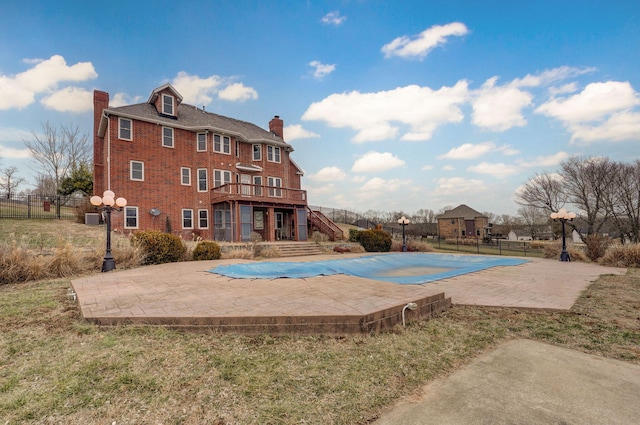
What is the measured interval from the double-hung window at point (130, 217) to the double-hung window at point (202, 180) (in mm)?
4064

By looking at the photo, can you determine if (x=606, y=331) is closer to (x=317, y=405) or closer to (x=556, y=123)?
(x=317, y=405)

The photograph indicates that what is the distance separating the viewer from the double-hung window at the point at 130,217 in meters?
16.7

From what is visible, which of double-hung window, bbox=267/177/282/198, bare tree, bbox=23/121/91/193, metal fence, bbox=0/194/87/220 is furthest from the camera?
bare tree, bbox=23/121/91/193

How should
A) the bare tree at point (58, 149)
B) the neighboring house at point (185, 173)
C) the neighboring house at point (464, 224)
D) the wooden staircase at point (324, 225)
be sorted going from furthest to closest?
the neighboring house at point (464, 224) < the bare tree at point (58, 149) < the wooden staircase at point (324, 225) < the neighboring house at point (185, 173)

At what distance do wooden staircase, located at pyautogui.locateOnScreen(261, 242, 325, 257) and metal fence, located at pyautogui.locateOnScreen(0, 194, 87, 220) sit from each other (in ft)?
44.2

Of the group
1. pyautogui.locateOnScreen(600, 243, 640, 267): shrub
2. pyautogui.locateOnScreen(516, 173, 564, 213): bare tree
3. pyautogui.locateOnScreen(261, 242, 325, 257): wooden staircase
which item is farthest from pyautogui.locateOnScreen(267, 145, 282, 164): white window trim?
pyautogui.locateOnScreen(516, 173, 564, 213): bare tree

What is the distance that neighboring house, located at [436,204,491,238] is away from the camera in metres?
53.4

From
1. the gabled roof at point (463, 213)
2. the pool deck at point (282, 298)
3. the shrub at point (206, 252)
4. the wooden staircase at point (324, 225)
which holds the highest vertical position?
the gabled roof at point (463, 213)

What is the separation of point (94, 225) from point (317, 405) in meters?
20.1

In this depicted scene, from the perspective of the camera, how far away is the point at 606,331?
3949 millimetres

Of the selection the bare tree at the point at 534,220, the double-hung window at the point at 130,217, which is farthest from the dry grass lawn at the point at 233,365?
the bare tree at the point at 534,220

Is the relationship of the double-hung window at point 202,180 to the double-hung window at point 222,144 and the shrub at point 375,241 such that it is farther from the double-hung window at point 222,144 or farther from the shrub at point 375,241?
the shrub at point 375,241

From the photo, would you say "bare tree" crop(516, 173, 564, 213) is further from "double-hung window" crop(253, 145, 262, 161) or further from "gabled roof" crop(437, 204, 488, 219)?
"double-hung window" crop(253, 145, 262, 161)

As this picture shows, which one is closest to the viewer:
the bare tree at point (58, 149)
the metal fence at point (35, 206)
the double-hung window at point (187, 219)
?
the metal fence at point (35, 206)
